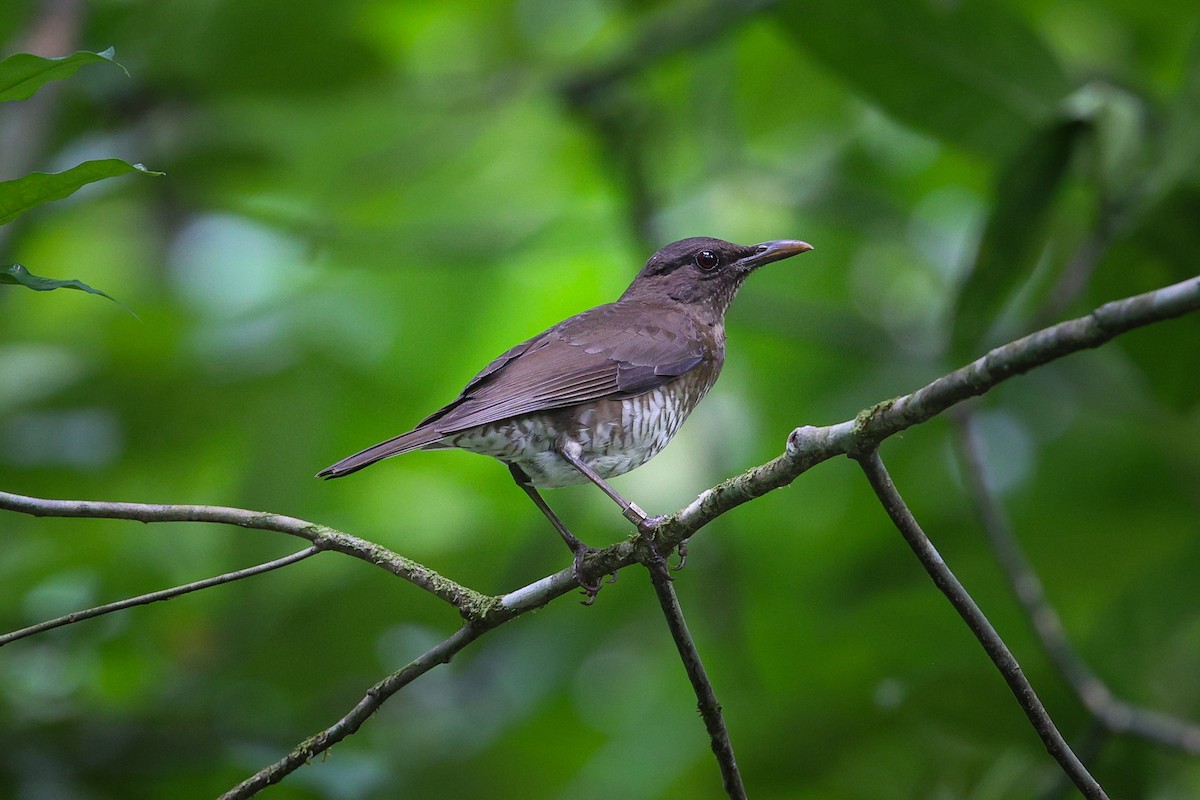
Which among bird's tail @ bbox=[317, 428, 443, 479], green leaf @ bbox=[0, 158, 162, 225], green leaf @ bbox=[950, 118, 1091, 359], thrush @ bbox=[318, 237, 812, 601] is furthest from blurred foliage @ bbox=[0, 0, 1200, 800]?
green leaf @ bbox=[0, 158, 162, 225]

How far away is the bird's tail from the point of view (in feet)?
10.6

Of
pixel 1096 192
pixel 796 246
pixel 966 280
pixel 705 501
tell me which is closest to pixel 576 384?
pixel 796 246

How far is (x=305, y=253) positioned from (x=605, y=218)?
1612 millimetres

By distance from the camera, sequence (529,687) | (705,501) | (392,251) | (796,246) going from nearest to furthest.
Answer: (705,501)
(796,246)
(529,687)
(392,251)

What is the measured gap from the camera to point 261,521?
2.46m

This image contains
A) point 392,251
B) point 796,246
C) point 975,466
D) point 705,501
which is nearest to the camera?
point 705,501

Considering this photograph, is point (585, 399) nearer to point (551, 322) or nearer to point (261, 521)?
point (261, 521)

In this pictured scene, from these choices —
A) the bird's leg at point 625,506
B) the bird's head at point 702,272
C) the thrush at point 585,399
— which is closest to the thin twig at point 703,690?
the bird's leg at point 625,506

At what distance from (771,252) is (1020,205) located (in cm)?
107

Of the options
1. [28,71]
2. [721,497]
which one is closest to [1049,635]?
[721,497]

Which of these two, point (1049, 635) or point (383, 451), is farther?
point (1049, 635)

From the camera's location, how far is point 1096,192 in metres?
4.25

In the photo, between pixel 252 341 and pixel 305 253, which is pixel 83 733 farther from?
pixel 305 253

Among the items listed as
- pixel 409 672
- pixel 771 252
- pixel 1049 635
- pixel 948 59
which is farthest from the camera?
pixel 771 252
